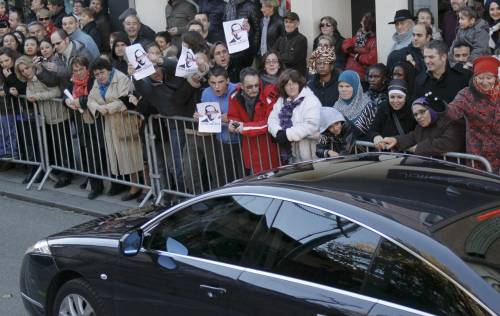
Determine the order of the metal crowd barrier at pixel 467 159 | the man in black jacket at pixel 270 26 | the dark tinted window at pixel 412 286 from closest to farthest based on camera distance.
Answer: the dark tinted window at pixel 412 286 < the metal crowd barrier at pixel 467 159 < the man in black jacket at pixel 270 26

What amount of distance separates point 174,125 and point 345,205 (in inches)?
219

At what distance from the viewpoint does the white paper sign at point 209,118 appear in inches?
358

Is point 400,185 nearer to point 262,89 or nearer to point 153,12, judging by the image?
point 262,89

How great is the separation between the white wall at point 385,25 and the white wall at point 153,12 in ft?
15.5

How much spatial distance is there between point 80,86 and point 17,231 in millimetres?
2087

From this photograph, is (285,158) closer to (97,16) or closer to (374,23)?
(374,23)

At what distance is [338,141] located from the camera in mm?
8258

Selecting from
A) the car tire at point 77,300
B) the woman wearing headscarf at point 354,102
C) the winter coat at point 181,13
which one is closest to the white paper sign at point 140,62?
the woman wearing headscarf at point 354,102

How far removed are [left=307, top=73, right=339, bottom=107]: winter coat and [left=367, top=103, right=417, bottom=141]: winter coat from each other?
112 cm

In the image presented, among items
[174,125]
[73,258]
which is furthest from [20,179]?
[73,258]

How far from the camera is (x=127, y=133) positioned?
10555 mm

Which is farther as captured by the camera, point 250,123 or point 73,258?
point 250,123

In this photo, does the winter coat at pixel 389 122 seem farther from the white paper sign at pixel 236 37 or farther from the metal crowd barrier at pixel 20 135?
the metal crowd barrier at pixel 20 135

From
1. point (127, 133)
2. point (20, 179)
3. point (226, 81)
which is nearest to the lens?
point (226, 81)
